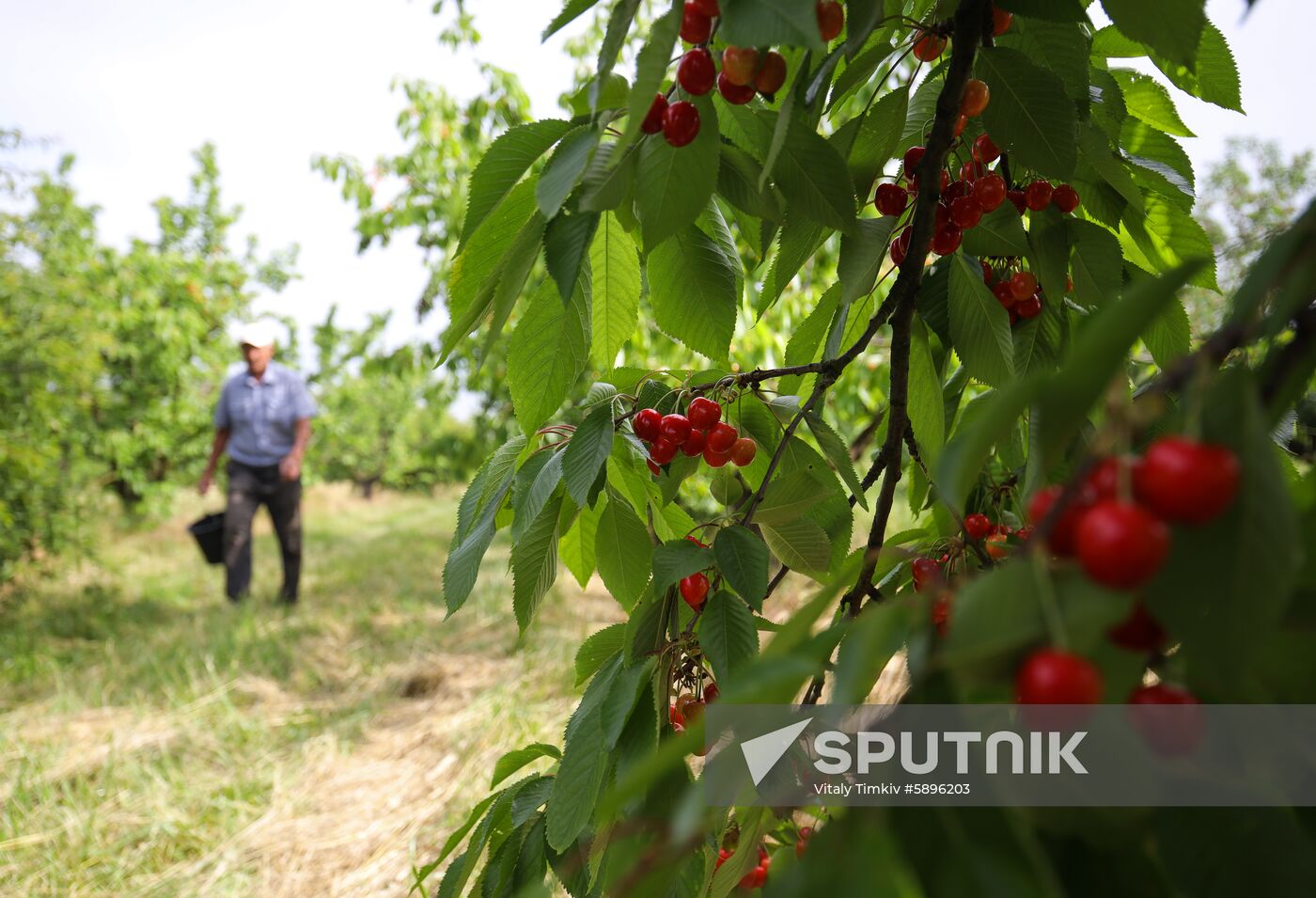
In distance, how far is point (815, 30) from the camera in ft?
1.21

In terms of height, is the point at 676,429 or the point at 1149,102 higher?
the point at 1149,102

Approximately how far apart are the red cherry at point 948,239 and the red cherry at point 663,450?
0.27 metres

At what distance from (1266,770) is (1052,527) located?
0.36 feet

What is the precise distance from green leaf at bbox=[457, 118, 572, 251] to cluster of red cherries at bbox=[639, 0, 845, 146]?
0.22ft

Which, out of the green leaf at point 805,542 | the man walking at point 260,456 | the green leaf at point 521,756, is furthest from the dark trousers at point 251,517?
the green leaf at point 805,542

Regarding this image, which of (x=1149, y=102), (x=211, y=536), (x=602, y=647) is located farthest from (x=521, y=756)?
(x=211, y=536)

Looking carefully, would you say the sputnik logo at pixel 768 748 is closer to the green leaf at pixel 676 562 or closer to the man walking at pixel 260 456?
the green leaf at pixel 676 562

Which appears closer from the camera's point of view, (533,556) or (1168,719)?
(1168,719)

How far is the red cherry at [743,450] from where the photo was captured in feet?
2.24

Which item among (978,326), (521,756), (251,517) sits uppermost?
(978,326)

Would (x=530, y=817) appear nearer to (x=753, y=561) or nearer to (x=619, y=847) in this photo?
(x=619, y=847)

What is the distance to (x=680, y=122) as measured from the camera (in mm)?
464

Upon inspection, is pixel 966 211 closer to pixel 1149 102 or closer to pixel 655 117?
pixel 1149 102

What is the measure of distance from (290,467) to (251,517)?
0.31 metres
